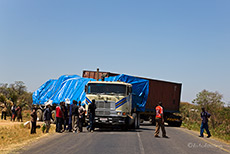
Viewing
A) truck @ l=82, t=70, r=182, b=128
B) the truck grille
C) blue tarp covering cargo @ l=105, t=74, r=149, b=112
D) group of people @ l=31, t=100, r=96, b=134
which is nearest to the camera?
group of people @ l=31, t=100, r=96, b=134

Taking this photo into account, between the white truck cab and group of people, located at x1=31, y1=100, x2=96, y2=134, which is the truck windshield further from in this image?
group of people, located at x1=31, y1=100, x2=96, y2=134

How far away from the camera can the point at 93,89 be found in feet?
66.7

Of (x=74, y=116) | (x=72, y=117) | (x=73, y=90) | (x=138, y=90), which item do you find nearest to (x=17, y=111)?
(x=73, y=90)

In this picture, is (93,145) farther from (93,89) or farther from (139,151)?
(93,89)

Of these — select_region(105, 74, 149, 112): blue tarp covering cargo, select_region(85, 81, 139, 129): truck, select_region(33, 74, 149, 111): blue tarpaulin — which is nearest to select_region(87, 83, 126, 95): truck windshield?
select_region(85, 81, 139, 129): truck

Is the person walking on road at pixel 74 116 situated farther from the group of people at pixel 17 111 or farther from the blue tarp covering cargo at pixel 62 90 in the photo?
the group of people at pixel 17 111

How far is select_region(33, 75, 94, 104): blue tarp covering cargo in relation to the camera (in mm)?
25152

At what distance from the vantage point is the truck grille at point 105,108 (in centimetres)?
1998

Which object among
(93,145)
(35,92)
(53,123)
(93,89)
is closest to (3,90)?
(35,92)

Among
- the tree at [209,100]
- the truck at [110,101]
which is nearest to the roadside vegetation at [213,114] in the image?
the tree at [209,100]

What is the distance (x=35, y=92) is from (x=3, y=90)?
99.9ft

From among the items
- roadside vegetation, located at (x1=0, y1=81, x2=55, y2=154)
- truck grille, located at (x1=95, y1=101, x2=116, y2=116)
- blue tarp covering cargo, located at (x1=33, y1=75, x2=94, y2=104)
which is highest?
blue tarp covering cargo, located at (x1=33, y1=75, x2=94, y2=104)

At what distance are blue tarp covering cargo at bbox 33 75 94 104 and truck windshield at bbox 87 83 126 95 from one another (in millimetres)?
4101

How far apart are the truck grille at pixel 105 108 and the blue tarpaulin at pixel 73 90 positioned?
2.97m
